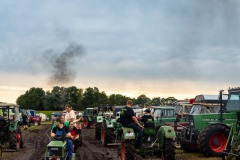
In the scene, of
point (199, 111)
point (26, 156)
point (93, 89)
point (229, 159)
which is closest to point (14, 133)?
point (26, 156)

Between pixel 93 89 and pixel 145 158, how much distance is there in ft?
378

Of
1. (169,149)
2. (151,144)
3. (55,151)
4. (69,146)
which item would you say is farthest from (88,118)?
(55,151)

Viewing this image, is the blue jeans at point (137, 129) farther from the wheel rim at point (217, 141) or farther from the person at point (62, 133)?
the wheel rim at point (217, 141)

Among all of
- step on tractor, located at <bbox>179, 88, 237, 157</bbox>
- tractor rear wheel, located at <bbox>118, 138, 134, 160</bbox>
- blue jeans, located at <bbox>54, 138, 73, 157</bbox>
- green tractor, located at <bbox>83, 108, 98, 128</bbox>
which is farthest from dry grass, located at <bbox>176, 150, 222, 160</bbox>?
green tractor, located at <bbox>83, 108, 98, 128</bbox>

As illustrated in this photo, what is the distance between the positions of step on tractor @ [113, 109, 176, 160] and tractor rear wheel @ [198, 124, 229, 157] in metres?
1.55

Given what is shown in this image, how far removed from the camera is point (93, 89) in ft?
421

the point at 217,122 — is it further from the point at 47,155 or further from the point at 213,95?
the point at 213,95

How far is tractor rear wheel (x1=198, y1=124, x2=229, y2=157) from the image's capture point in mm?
14117

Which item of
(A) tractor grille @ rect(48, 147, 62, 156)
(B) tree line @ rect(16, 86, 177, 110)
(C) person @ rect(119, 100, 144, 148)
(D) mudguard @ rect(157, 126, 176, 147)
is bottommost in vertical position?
(A) tractor grille @ rect(48, 147, 62, 156)

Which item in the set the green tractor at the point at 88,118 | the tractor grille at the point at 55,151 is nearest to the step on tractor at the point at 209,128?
the tractor grille at the point at 55,151

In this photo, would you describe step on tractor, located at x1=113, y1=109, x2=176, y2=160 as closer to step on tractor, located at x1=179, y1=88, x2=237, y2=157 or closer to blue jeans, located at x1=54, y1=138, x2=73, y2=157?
step on tractor, located at x1=179, y1=88, x2=237, y2=157

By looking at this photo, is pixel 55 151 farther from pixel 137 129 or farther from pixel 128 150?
pixel 137 129

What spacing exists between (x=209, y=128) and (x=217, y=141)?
0.56 m

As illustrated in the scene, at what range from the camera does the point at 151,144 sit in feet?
44.3
